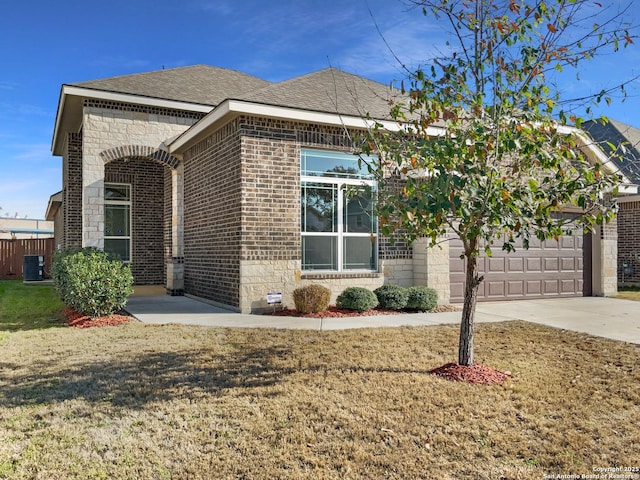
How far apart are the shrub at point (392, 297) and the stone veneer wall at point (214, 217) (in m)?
3.09

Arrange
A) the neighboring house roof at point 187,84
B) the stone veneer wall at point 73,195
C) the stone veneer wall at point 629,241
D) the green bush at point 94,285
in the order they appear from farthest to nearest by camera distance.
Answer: the stone veneer wall at point 629,241, the stone veneer wall at point 73,195, the neighboring house roof at point 187,84, the green bush at point 94,285

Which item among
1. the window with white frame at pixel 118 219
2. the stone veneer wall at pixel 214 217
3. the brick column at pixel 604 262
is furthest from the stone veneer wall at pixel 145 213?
the brick column at pixel 604 262

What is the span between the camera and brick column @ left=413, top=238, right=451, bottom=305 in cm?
1119

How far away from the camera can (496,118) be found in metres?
4.58

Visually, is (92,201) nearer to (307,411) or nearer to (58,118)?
(58,118)

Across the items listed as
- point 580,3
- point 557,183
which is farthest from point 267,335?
point 580,3

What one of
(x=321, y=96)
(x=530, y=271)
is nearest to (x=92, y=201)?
(x=321, y=96)

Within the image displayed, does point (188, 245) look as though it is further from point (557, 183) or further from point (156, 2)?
point (557, 183)

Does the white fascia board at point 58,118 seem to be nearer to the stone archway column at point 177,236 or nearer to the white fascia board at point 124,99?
the white fascia board at point 124,99

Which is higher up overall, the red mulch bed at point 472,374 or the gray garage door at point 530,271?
the gray garage door at point 530,271

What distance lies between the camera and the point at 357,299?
32.3 feet

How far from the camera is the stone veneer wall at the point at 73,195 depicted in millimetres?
14789

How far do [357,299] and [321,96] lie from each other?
4862mm

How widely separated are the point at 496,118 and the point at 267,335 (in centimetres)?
466
